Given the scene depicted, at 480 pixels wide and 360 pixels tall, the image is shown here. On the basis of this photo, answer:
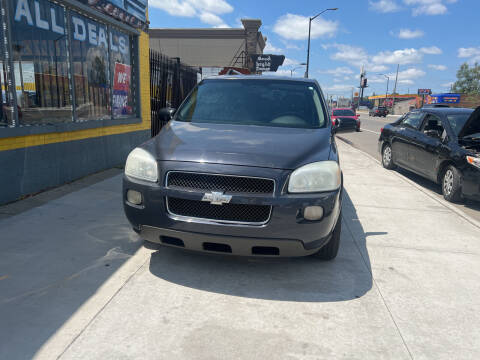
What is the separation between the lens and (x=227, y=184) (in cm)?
292

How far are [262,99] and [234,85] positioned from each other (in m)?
0.46

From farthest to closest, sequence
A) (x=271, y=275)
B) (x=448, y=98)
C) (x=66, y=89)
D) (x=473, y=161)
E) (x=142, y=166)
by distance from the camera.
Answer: (x=448, y=98)
(x=66, y=89)
(x=473, y=161)
(x=271, y=275)
(x=142, y=166)

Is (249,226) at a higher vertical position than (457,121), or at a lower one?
lower

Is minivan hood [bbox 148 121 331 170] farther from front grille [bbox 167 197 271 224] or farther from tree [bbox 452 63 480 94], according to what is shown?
tree [bbox 452 63 480 94]

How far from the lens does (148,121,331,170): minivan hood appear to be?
3010 millimetres

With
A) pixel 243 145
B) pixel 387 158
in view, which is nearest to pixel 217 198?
pixel 243 145

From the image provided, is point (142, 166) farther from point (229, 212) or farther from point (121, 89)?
point (121, 89)

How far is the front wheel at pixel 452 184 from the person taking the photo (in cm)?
622

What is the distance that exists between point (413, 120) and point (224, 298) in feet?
23.7

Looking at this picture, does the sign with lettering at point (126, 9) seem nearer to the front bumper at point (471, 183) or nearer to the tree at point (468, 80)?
the front bumper at point (471, 183)

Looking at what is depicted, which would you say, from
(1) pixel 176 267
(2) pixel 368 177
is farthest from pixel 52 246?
(2) pixel 368 177

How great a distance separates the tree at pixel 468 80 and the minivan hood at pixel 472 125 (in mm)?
83279

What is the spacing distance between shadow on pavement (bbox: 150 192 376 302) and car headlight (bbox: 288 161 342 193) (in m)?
0.87

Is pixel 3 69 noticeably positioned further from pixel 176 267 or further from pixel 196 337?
pixel 196 337
